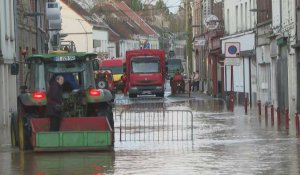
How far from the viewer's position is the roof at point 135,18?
121m

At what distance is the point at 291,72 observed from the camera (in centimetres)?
3394

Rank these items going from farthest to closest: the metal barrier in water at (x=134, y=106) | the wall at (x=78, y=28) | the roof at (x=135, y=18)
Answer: the roof at (x=135, y=18) → the wall at (x=78, y=28) → the metal barrier in water at (x=134, y=106)

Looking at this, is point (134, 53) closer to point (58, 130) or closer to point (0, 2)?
point (0, 2)

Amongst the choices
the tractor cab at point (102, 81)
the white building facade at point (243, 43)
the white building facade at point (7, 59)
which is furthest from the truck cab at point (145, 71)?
the white building facade at point (7, 59)

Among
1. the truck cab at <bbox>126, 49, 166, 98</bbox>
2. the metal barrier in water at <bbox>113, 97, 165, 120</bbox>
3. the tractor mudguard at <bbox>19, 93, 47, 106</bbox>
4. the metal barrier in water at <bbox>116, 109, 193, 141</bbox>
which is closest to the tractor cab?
the metal barrier in water at <bbox>113, 97, 165, 120</bbox>

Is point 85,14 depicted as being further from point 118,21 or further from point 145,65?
point 145,65

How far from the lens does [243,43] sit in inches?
1896

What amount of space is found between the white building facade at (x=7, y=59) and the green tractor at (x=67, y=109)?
9762 millimetres

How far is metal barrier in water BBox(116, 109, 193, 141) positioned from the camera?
23.9 meters

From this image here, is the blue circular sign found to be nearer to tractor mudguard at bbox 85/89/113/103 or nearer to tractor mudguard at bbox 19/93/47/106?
tractor mudguard at bbox 85/89/113/103

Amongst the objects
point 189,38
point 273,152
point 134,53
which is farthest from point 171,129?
point 189,38

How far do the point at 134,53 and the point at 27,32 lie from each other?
16.4m

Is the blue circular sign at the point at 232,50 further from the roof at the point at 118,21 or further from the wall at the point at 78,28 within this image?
the roof at the point at 118,21

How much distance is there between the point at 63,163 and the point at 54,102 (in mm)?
2562
